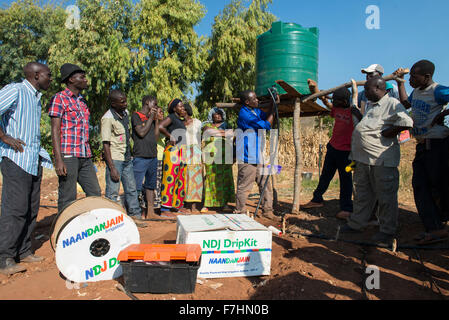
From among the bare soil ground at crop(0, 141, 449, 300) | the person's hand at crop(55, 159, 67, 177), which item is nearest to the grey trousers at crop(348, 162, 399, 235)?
the bare soil ground at crop(0, 141, 449, 300)

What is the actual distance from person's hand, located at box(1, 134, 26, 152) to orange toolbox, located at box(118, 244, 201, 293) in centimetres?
143

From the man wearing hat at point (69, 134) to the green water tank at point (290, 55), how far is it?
8.73 feet

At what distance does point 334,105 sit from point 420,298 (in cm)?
318

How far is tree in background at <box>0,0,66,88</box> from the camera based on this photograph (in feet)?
54.3

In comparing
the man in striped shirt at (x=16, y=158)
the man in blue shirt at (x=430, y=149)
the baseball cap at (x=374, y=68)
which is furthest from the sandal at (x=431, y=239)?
the man in striped shirt at (x=16, y=158)

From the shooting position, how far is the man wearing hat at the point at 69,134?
3309 millimetres

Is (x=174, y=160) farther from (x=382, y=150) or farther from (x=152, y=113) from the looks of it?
(x=382, y=150)

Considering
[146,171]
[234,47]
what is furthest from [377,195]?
[234,47]

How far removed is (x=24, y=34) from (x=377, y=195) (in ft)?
64.2

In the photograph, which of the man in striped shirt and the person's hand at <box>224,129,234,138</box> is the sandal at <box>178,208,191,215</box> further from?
the man in striped shirt

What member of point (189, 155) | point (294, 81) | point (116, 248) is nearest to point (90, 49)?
point (189, 155)
